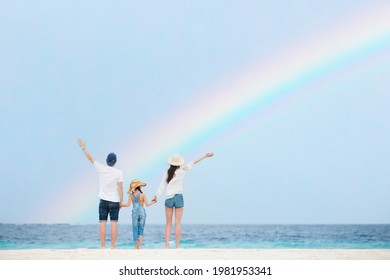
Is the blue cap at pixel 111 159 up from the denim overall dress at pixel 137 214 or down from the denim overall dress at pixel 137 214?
up

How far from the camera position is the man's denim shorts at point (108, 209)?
11.2 m

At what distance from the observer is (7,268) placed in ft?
30.1

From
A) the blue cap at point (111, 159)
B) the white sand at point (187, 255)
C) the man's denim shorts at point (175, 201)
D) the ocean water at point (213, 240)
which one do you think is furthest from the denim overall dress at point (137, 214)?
the ocean water at point (213, 240)

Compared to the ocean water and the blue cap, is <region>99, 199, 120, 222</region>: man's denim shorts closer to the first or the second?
the blue cap

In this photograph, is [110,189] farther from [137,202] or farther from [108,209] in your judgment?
[137,202]

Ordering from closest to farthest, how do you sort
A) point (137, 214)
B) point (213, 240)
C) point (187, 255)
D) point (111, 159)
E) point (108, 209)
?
point (187, 255), point (111, 159), point (108, 209), point (137, 214), point (213, 240)

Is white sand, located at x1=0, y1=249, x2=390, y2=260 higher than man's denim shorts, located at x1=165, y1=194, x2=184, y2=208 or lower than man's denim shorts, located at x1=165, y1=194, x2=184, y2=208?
lower

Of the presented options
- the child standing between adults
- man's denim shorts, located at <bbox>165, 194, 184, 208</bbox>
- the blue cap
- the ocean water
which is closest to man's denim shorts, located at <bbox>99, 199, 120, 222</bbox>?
the child standing between adults

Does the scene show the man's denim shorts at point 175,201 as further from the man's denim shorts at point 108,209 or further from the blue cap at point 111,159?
the blue cap at point 111,159

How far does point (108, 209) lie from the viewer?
11.3 metres

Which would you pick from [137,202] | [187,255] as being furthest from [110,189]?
[187,255]

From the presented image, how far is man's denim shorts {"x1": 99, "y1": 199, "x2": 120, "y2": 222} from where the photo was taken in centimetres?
1123

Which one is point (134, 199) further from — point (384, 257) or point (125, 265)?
point (384, 257)

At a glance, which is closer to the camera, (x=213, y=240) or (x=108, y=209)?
(x=108, y=209)
